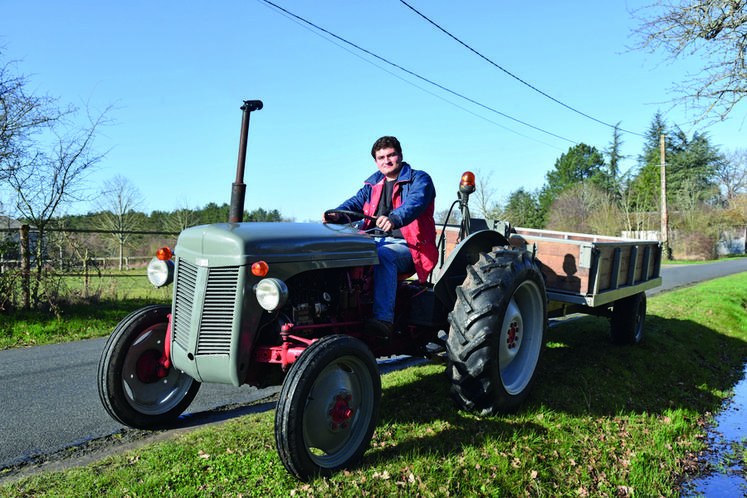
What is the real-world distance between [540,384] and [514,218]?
1410 inches

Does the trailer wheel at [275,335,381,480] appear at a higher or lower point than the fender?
lower

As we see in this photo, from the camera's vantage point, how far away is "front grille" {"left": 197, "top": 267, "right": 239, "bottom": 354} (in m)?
2.99

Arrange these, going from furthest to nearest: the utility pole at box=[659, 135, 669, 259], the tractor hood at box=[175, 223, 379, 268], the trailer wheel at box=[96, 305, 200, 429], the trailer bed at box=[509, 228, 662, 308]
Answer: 1. the utility pole at box=[659, 135, 669, 259]
2. the trailer bed at box=[509, 228, 662, 308]
3. the trailer wheel at box=[96, 305, 200, 429]
4. the tractor hood at box=[175, 223, 379, 268]

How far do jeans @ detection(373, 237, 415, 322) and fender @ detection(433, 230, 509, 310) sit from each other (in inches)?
11.9

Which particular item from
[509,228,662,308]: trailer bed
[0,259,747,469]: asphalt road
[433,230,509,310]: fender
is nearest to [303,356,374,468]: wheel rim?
[433,230,509,310]: fender

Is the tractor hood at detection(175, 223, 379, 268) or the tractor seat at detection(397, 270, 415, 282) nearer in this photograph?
the tractor hood at detection(175, 223, 379, 268)

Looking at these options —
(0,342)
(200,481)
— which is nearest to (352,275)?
(200,481)

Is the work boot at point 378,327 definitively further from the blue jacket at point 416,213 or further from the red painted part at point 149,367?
the red painted part at point 149,367

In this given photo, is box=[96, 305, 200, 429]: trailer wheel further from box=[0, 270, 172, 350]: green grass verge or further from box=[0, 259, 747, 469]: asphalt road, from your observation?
box=[0, 270, 172, 350]: green grass verge

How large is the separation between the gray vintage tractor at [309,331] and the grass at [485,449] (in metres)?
0.25

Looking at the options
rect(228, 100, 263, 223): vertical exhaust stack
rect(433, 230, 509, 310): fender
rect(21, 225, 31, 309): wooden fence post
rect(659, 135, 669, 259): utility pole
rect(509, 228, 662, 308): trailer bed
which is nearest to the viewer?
rect(433, 230, 509, 310): fender

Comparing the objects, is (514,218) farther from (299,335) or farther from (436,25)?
(299,335)

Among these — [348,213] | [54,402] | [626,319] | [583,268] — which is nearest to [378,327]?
[348,213]

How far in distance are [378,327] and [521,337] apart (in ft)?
4.77
